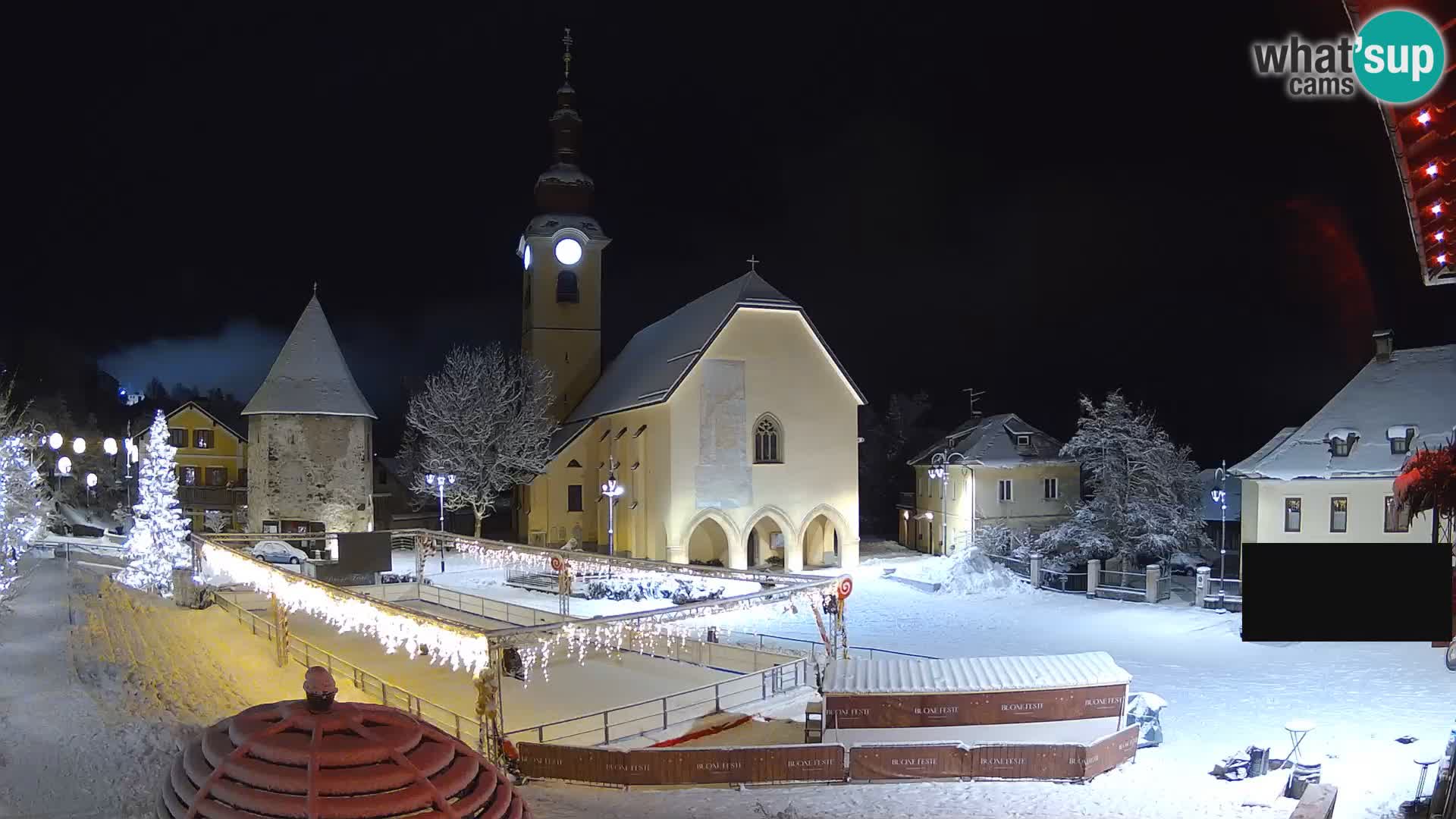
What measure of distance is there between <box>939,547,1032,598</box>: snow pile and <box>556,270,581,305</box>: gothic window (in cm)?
2482

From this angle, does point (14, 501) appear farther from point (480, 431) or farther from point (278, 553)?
point (480, 431)

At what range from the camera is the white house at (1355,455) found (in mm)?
26422

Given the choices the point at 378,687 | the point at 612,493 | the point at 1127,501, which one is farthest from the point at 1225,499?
the point at 378,687

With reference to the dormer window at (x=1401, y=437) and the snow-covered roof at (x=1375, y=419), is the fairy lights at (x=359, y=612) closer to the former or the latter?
the snow-covered roof at (x=1375, y=419)

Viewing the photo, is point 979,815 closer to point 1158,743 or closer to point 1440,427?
point 1158,743

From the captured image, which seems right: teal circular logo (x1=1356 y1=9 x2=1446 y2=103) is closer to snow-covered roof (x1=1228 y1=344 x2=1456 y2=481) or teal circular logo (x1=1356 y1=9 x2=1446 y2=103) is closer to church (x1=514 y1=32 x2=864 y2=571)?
snow-covered roof (x1=1228 y1=344 x2=1456 y2=481)

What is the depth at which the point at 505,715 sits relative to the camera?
17.3m

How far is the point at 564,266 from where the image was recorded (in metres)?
48.0

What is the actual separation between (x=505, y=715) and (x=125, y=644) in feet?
26.2

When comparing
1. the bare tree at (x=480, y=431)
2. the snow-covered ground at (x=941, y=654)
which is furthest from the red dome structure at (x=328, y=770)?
the bare tree at (x=480, y=431)

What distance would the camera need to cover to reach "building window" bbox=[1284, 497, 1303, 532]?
27484 mm

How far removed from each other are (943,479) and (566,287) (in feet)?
70.7

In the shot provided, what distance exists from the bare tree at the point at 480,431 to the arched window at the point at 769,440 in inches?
431
